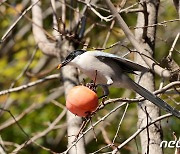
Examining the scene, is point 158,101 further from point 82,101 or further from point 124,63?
point 82,101

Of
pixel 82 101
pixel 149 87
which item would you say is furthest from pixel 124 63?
pixel 149 87

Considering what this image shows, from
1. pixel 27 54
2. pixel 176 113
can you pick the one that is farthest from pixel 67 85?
pixel 27 54

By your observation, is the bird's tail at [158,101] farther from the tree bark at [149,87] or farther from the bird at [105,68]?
the tree bark at [149,87]

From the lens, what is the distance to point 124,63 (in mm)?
2344

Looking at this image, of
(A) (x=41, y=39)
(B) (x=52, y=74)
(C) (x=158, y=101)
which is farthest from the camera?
(B) (x=52, y=74)

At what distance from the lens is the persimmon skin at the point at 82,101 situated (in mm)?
2027

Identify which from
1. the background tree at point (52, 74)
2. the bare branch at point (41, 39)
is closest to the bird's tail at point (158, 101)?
the background tree at point (52, 74)

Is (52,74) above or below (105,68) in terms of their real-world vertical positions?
below

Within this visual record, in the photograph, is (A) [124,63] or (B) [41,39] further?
(B) [41,39]

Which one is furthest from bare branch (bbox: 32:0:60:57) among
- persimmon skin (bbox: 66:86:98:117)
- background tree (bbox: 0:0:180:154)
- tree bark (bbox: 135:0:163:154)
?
persimmon skin (bbox: 66:86:98:117)

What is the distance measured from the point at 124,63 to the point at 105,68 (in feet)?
0.28

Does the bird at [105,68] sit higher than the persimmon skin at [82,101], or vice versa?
the bird at [105,68]

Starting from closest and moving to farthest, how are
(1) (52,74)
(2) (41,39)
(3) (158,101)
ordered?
(3) (158,101), (2) (41,39), (1) (52,74)

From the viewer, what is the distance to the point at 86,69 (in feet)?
7.50
